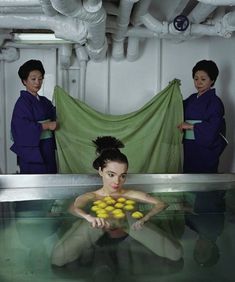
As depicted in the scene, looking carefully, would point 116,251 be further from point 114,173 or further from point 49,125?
point 49,125

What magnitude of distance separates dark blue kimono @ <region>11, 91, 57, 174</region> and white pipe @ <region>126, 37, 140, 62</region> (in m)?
0.93

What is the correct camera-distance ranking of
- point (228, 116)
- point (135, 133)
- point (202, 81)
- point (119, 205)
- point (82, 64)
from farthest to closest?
point (82, 64)
point (228, 116)
point (135, 133)
point (202, 81)
point (119, 205)

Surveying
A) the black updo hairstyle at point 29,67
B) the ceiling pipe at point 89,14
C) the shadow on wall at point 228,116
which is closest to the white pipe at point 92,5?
the ceiling pipe at point 89,14

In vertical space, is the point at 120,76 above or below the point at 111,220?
above

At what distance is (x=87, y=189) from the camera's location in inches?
83.1

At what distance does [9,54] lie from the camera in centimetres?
315

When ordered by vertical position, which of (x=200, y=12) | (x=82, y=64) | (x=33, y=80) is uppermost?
(x=200, y=12)

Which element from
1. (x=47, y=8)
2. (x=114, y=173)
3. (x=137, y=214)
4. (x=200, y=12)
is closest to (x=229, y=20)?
(x=200, y=12)

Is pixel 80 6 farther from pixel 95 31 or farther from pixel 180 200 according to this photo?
pixel 180 200

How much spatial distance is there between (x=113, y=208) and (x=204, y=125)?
0.92 metres

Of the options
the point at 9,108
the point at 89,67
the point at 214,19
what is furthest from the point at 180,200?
the point at 9,108

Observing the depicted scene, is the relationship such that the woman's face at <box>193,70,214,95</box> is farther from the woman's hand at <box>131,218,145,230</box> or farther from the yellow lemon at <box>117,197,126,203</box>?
the woman's hand at <box>131,218,145,230</box>

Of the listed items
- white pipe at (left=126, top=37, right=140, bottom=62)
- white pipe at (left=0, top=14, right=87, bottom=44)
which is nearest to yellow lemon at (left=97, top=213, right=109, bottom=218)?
white pipe at (left=0, top=14, right=87, bottom=44)

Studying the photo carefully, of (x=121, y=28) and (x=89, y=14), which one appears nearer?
(x=89, y=14)
